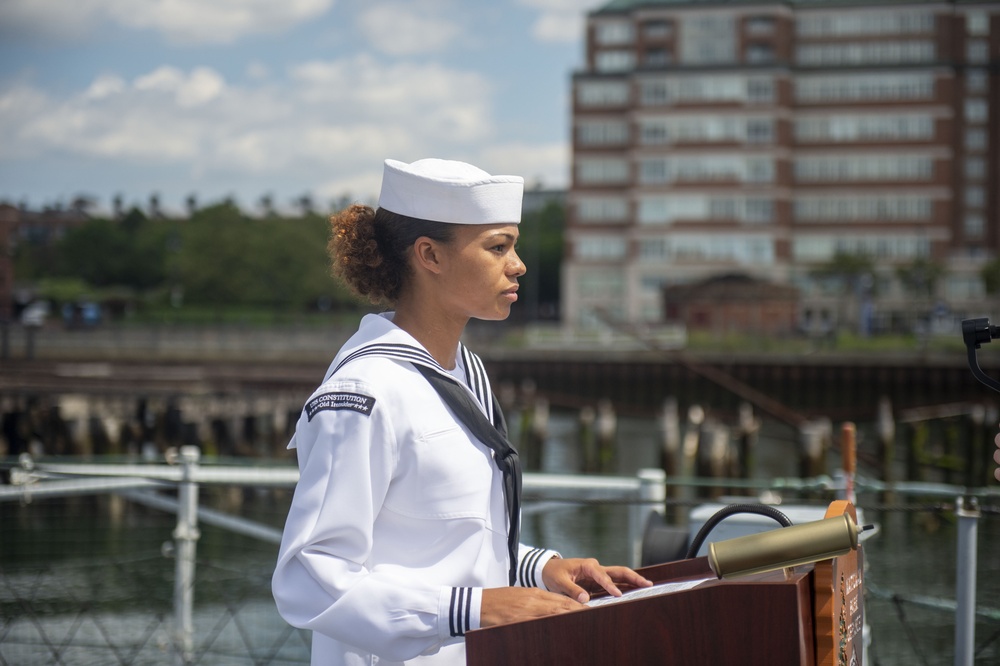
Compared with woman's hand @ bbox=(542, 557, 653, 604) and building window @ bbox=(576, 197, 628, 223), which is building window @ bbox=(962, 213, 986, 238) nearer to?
building window @ bbox=(576, 197, 628, 223)

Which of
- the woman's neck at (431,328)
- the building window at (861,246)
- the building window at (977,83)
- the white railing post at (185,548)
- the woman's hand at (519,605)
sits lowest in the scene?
the white railing post at (185,548)

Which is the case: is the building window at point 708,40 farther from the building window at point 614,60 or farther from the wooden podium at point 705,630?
the wooden podium at point 705,630

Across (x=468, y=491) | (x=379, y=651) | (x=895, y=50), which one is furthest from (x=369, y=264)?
(x=895, y=50)

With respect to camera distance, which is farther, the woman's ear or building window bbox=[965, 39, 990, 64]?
building window bbox=[965, 39, 990, 64]

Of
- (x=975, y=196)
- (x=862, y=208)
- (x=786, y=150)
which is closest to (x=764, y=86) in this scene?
(x=786, y=150)

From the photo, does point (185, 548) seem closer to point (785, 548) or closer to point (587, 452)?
point (785, 548)

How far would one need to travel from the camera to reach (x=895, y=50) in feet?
236

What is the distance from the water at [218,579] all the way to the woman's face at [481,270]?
2.14 meters

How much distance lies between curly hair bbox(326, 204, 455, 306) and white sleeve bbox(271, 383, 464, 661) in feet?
1.38

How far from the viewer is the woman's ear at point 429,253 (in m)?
2.30

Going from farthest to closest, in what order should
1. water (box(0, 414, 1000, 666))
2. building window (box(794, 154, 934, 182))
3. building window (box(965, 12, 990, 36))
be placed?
1. building window (box(965, 12, 990, 36))
2. building window (box(794, 154, 934, 182))
3. water (box(0, 414, 1000, 666))

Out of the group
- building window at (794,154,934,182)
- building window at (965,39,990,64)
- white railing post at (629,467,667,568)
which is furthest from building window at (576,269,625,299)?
white railing post at (629,467,667,568)

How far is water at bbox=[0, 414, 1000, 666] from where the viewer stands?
223 inches

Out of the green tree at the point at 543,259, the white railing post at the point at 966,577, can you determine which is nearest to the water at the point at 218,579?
the white railing post at the point at 966,577
